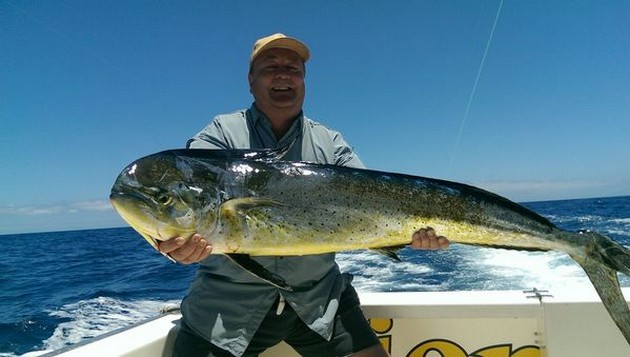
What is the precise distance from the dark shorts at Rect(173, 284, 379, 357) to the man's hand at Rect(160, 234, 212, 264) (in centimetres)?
60

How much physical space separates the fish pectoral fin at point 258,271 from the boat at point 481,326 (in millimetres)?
917

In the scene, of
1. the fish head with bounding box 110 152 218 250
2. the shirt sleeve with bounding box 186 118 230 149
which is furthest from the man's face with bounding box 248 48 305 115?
the fish head with bounding box 110 152 218 250

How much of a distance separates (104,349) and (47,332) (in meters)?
5.40

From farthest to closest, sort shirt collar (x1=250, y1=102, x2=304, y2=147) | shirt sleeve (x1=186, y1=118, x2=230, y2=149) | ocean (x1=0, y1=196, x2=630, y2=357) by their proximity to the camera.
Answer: ocean (x1=0, y1=196, x2=630, y2=357)
shirt collar (x1=250, y1=102, x2=304, y2=147)
shirt sleeve (x1=186, y1=118, x2=230, y2=149)

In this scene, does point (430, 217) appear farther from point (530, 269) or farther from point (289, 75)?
point (530, 269)

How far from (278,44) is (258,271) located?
135 cm

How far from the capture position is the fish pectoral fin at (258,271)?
5.91ft

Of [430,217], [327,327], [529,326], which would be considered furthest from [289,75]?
[529,326]

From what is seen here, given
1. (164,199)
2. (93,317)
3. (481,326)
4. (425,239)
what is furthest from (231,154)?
(93,317)

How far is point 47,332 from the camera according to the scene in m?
6.73

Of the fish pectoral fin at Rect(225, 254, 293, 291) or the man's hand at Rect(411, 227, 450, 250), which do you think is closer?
the fish pectoral fin at Rect(225, 254, 293, 291)

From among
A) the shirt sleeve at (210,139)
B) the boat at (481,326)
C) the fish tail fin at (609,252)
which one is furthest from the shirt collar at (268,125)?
the fish tail fin at (609,252)

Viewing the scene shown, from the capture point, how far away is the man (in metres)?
2.26

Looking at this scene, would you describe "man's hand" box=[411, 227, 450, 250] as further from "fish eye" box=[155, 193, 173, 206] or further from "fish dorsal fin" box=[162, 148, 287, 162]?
"fish eye" box=[155, 193, 173, 206]
